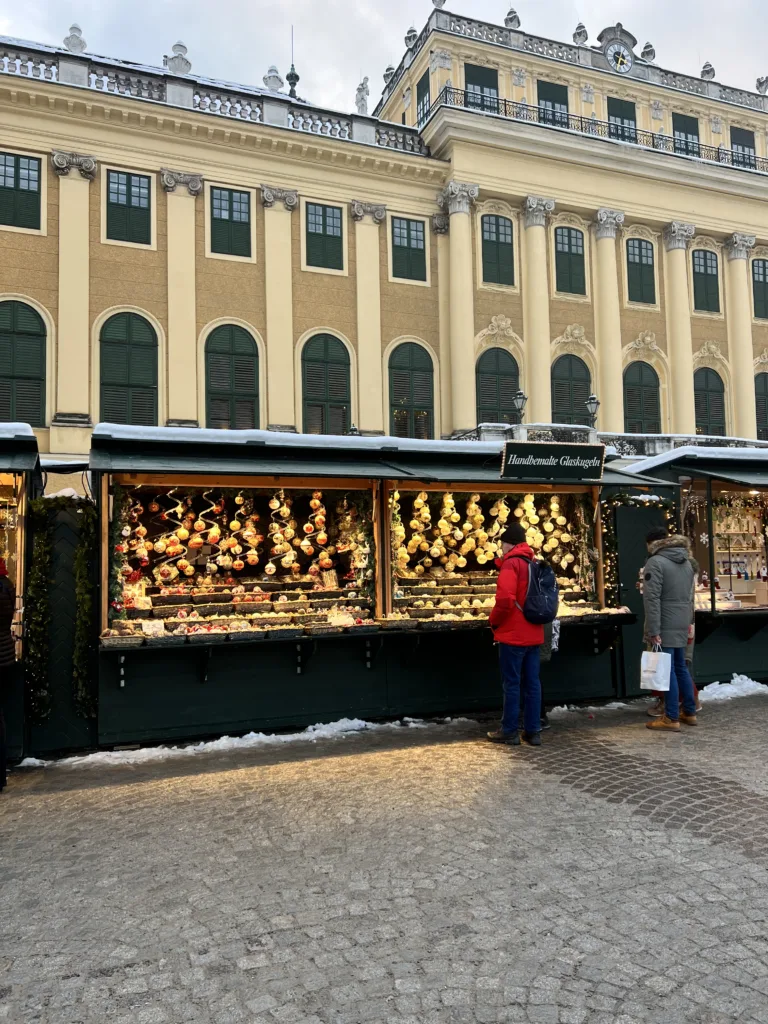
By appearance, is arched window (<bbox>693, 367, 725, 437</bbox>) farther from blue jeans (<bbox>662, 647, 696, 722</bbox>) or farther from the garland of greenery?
the garland of greenery

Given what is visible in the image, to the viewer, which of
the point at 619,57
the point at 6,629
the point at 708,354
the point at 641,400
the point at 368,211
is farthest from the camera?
the point at 619,57

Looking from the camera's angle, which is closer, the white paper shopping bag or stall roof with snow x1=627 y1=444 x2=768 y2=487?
the white paper shopping bag

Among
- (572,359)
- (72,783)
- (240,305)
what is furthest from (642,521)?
(572,359)

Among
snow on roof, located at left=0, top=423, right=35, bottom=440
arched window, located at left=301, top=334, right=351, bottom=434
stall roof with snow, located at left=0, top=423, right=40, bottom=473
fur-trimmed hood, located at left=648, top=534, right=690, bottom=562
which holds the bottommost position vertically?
fur-trimmed hood, located at left=648, top=534, right=690, bottom=562

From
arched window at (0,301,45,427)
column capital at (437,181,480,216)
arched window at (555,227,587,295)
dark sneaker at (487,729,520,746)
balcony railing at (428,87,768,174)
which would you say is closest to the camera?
dark sneaker at (487,729,520,746)

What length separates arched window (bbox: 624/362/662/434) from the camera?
27453 millimetres

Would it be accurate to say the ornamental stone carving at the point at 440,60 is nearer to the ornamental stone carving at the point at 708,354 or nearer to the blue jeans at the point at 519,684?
the ornamental stone carving at the point at 708,354

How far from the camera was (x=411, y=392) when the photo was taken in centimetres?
2512

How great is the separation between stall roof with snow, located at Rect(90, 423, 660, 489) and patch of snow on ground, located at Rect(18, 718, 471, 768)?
2.64 metres

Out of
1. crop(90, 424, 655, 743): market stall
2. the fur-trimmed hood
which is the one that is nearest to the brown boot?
crop(90, 424, 655, 743): market stall

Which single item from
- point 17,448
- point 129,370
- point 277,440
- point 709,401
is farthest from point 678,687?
point 709,401

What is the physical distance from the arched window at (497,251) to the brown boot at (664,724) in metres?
19.9

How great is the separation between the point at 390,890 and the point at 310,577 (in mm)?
5273

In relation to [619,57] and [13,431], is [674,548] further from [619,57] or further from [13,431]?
[619,57]
